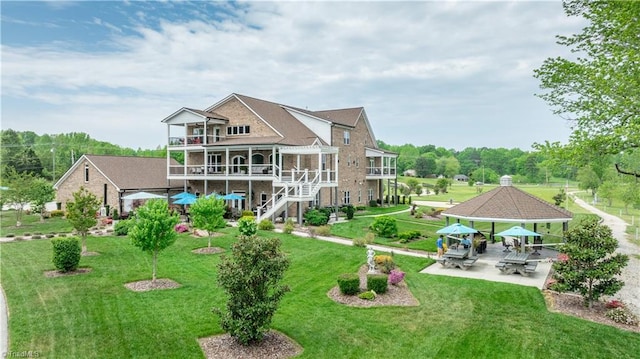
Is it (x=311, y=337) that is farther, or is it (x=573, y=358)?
(x=311, y=337)

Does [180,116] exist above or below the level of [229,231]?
above

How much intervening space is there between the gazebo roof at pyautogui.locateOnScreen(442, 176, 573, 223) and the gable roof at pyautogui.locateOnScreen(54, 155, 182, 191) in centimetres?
2668

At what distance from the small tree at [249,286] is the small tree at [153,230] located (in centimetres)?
622

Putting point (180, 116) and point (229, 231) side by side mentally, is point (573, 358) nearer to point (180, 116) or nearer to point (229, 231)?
point (229, 231)

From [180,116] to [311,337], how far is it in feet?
97.2

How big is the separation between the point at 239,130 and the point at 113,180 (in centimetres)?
1129

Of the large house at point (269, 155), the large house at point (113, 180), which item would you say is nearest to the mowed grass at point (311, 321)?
the large house at point (269, 155)

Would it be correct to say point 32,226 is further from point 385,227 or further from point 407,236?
point 407,236

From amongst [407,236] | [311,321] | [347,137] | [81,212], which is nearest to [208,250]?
[81,212]

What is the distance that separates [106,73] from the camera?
2878 cm

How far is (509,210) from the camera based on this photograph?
66.9ft

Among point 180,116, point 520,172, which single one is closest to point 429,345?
point 180,116

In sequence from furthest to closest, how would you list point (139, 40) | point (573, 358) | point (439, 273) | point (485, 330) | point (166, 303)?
point (139, 40)
point (439, 273)
point (166, 303)
point (485, 330)
point (573, 358)

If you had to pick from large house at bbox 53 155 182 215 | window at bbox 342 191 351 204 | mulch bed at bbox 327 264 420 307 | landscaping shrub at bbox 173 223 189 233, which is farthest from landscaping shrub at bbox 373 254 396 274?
large house at bbox 53 155 182 215
